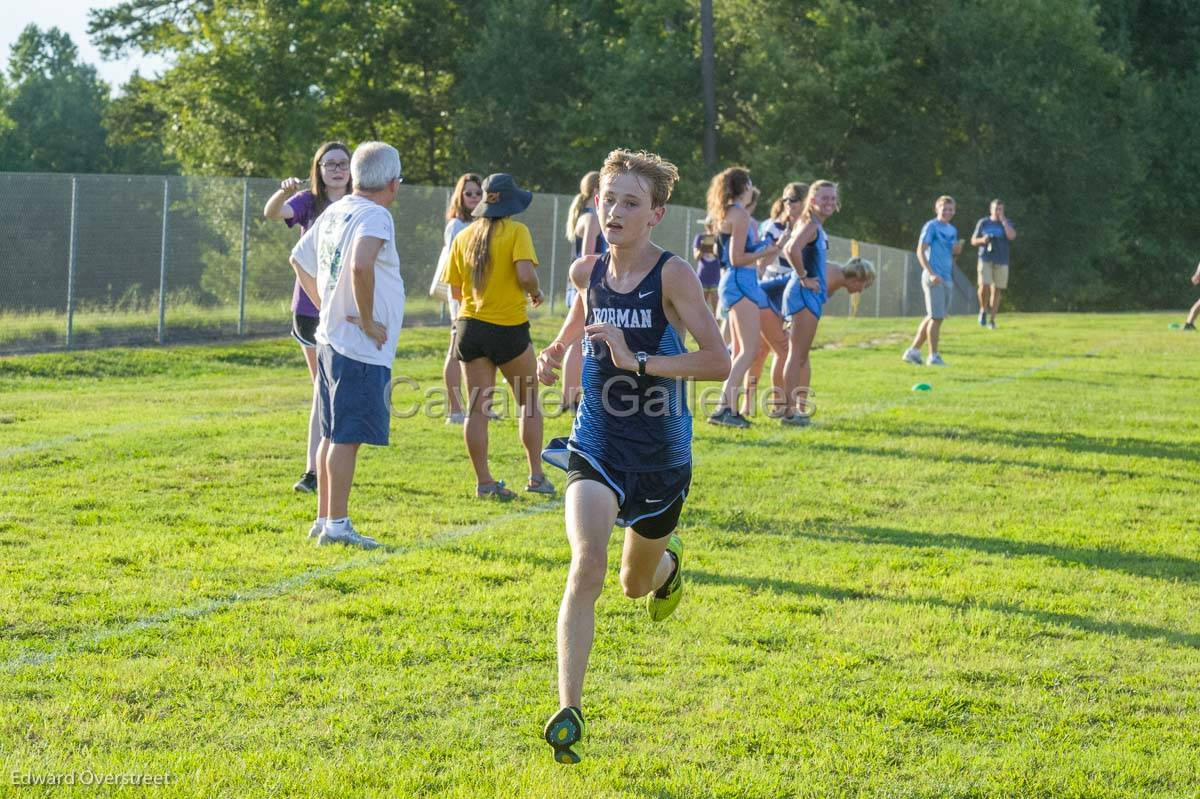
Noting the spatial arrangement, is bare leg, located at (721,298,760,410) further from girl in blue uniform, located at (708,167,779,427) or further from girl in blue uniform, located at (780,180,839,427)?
girl in blue uniform, located at (780,180,839,427)

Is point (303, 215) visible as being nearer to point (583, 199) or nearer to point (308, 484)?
point (308, 484)

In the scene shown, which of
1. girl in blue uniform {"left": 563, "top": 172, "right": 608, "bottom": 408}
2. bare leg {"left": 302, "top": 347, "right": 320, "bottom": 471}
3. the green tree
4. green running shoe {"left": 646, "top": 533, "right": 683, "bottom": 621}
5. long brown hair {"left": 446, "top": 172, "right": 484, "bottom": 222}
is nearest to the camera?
green running shoe {"left": 646, "top": 533, "right": 683, "bottom": 621}

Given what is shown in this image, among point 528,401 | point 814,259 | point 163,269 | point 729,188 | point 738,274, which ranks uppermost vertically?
point 729,188

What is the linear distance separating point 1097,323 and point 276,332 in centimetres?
1764

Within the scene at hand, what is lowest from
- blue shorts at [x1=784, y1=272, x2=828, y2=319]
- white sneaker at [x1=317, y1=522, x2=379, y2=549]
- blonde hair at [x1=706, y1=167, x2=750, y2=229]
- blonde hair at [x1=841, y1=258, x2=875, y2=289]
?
white sneaker at [x1=317, y1=522, x2=379, y2=549]

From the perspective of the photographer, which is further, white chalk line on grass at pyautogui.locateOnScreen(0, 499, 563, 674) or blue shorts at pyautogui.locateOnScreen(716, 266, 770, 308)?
blue shorts at pyautogui.locateOnScreen(716, 266, 770, 308)

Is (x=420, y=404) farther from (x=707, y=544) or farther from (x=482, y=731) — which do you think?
(x=482, y=731)

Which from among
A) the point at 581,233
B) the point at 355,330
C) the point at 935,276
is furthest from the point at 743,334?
the point at 935,276

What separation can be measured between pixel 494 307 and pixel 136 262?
1109 centimetres

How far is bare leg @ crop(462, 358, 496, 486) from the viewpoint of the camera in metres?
8.74

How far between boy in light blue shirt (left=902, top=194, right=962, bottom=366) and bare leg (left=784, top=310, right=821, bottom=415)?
5.58 m

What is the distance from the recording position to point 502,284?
29.2 ft

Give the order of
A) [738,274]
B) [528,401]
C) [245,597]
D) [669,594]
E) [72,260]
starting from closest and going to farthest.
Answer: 1. [669,594]
2. [245,597]
3. [528,401]
4. [738,274]
5. [72,260]
